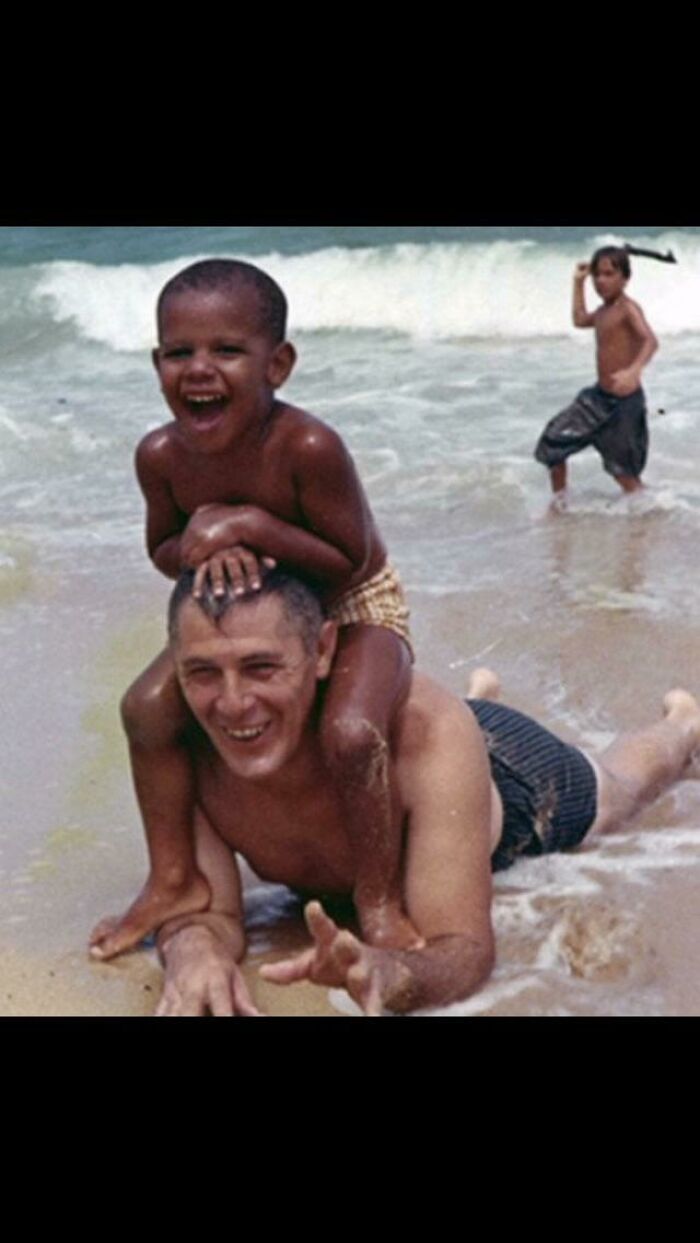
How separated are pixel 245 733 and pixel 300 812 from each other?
0.29m

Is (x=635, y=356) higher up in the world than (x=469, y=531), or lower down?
higher up

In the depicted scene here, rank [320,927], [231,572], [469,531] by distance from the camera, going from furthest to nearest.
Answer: [469,531] < [231,572] < [320,927]

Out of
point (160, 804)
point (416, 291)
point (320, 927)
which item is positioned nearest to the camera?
point (320, 927)

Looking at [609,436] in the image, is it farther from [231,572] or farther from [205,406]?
[231,572]

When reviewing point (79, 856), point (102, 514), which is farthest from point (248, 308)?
point (102, 514)

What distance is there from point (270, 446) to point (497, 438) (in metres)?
6.68

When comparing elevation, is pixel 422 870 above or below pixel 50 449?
above

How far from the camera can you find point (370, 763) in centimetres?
328

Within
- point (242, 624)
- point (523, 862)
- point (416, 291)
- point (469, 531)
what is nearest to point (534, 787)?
point (523, 862)

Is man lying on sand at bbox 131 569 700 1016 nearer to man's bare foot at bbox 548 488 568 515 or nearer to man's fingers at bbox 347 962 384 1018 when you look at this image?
man's fingers at bbox 347 962 384 1018

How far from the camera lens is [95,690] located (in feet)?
17.5

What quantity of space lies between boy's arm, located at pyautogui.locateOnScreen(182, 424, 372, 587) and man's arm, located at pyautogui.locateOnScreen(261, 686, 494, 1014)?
0.36 metres

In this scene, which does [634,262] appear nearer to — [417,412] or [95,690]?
[417,412]

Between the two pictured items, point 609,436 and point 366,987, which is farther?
point 609,436
